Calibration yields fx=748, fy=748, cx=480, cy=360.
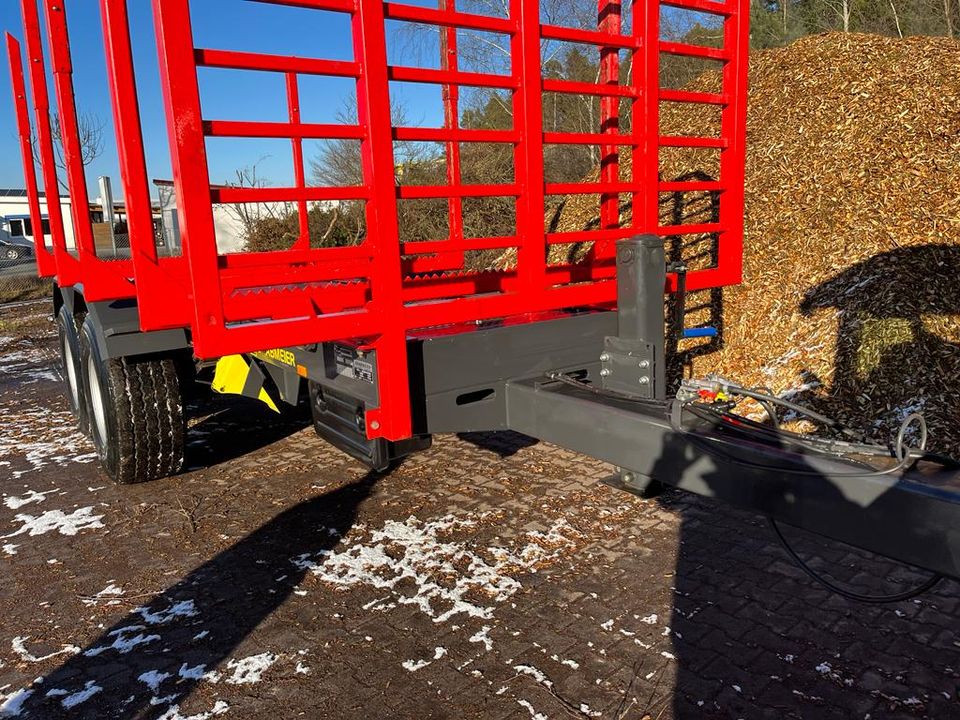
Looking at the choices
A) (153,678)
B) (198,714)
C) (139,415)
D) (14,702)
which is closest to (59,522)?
(139,415)

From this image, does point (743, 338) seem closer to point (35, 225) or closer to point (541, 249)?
point (541, 249)

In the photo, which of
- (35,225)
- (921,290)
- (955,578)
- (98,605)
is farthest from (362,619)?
(921,290)

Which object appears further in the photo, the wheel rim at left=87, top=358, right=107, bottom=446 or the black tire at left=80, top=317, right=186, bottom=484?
the wheel rim at left=87, top=358, right=107, bottom=446

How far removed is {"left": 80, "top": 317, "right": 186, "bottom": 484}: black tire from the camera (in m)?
4.36

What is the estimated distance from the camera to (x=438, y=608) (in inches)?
120

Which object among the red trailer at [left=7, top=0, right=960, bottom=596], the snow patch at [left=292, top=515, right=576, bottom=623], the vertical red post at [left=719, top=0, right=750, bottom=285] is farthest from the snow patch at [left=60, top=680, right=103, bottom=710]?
the vertical red post at [left=719, top=0, right=750, bottom=285]

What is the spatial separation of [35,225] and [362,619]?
4090 millimetres

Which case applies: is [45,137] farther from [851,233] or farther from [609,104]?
[851,233]

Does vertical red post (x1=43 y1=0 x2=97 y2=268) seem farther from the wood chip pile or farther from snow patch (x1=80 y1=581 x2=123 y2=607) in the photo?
the wood chip pile

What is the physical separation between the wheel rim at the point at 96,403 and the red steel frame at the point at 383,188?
7.24ft

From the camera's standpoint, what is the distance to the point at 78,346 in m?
4.99

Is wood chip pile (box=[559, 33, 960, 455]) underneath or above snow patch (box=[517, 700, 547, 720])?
above

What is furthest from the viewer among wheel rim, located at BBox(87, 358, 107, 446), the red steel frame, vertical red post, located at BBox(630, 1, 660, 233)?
wheel rim, located at BBox(87, 358, 107, 446)

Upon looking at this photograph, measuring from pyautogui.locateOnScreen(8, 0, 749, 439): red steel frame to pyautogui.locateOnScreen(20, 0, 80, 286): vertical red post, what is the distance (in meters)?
2.34
